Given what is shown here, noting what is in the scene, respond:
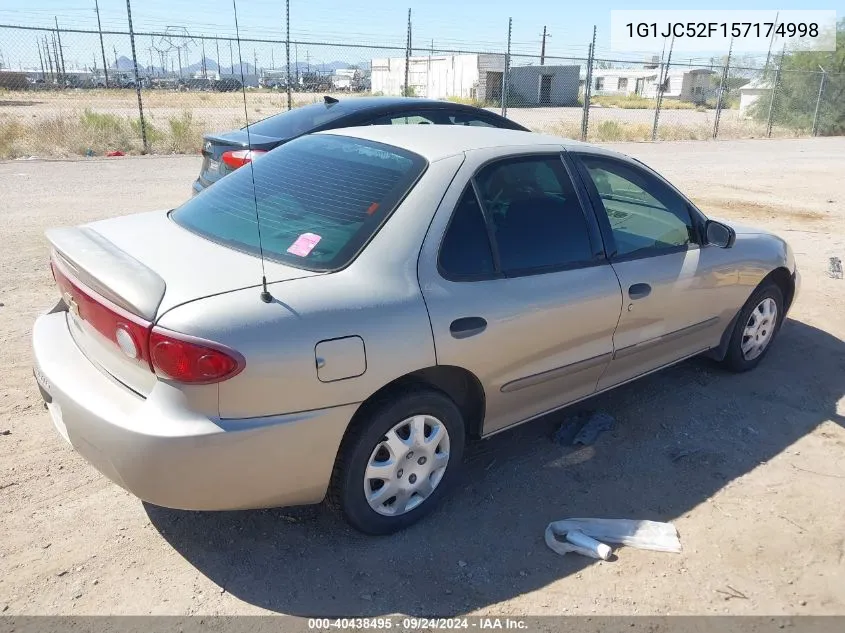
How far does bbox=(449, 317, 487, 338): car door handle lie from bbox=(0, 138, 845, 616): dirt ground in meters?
0.87

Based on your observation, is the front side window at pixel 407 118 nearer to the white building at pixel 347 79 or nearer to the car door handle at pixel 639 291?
the car door handle at pixel 639 291

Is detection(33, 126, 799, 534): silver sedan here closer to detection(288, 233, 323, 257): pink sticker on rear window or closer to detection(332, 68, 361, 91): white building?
detection(288, 233, 323, 257): pink sticker on rear window

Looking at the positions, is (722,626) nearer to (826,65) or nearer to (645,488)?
(645,488)

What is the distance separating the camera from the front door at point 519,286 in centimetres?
294

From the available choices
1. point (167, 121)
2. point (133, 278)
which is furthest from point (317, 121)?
point (167, 121)

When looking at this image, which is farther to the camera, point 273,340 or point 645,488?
point 645,488

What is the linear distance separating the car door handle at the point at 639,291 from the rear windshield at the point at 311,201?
131 centimetres

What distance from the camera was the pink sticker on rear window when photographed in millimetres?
2859

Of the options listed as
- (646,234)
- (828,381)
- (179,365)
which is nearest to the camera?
(179,365)

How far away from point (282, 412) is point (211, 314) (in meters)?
0.42

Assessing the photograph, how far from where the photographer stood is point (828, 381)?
15.8 ft

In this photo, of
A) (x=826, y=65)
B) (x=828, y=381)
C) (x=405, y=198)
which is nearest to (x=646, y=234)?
(x=405, y=198)

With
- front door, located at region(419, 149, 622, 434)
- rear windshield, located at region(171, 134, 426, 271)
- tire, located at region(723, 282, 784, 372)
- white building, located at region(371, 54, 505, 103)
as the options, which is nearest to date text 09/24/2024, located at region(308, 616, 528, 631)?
front door, located at region(419, 149, 622, 434)

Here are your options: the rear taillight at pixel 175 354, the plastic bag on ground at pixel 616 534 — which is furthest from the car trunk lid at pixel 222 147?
the plastic bag on ground at pixel 616 534
